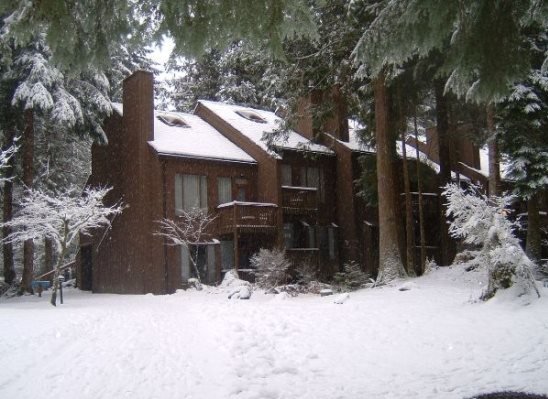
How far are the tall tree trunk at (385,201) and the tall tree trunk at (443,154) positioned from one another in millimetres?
2613

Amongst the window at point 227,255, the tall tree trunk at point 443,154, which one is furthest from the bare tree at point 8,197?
the tall tree trunk at point 443,154

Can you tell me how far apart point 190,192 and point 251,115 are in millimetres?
7592

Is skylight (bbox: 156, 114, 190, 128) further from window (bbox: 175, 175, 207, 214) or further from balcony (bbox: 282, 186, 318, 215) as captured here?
balcony (bbox: 282, 186, 318, 215)

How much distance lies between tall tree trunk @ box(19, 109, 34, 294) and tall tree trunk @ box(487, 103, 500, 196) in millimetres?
17510

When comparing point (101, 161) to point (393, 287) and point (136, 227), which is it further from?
point (393, 287)

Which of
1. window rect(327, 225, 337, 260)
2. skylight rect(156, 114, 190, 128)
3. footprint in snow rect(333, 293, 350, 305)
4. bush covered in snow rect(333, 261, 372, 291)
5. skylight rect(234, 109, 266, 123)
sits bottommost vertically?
footprint in snow rect(333, 293, 350, 305)

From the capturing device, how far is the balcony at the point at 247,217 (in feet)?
71.1

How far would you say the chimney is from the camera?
22453 mm

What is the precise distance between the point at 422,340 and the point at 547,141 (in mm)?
9597

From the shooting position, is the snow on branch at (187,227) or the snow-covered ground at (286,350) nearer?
the snow-covered ground at (286,350)

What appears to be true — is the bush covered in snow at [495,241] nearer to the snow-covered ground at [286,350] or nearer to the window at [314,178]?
the snow-covered ground at [286,350]

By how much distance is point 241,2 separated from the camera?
5602mm

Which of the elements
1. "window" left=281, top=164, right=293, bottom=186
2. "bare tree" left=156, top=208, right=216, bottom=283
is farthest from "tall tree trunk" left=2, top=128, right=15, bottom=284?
"window" left=281, top=164, right=293, bottom=186

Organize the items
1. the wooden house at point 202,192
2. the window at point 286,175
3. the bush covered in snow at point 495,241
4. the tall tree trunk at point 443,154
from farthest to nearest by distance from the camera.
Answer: the window at point 286,175 → the wooden house at point 202,192 → the tall tree trunk at point 443,154 → the bush covered in snow at point 495,241
